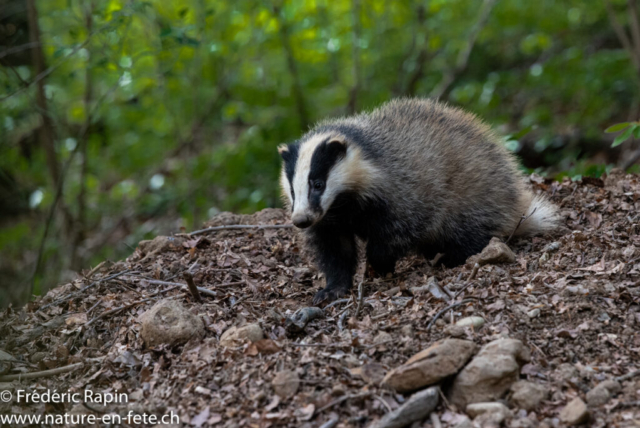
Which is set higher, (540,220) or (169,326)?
(540,220)

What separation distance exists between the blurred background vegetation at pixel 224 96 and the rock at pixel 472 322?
5547mm

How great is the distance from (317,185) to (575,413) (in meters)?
2.67

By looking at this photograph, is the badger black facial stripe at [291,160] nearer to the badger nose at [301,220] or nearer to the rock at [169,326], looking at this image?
the badger nose at [301,220]

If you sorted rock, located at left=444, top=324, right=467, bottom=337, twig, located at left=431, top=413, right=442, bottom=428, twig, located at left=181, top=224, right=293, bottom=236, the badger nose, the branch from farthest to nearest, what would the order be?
the branch
twig, located at left=181, top=224, right=293, bottom=236
the badger nose
rock, located at left=444, top=324, right=467, bottom=337
twig, located at left=431, top=413, right=442, bottom=428

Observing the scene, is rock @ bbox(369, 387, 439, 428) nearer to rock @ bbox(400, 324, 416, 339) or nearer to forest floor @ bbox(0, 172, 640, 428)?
forest floor @ bbox(0, 172, 640, 428)

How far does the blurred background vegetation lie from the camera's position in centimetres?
942

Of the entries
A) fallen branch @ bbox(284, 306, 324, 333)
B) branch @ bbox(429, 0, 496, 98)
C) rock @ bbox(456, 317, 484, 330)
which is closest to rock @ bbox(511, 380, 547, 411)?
rock @ bbox(456, 317, 484, 330)

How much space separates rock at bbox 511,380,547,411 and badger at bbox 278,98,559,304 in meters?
2.08

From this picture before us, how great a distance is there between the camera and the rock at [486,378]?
129 inches

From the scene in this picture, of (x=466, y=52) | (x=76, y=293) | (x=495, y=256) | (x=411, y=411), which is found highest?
(x=466, y=52)

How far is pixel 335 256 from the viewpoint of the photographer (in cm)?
540

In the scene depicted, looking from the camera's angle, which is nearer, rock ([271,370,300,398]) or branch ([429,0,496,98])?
rock ([271,370,300,398])

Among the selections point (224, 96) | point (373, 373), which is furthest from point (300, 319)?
point (224, 96)

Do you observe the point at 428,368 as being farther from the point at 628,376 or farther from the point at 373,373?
the point at 628,376
